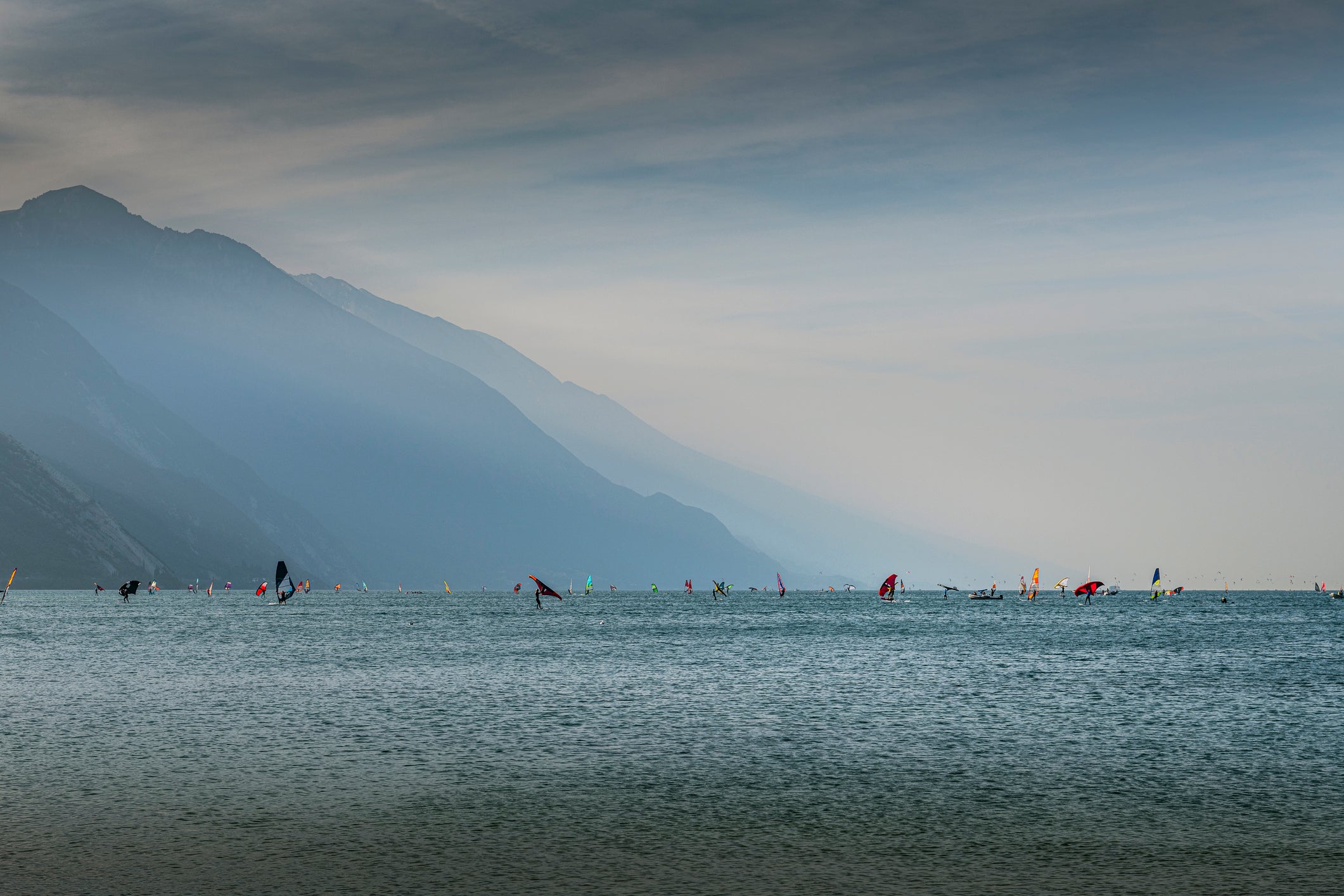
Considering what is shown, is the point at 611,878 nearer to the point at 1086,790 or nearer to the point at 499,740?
the point at 1086,790

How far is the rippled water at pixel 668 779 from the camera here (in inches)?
1142

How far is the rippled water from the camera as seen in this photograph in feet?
95.2

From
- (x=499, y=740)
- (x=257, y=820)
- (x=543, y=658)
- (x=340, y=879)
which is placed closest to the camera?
(x=340, y=879)

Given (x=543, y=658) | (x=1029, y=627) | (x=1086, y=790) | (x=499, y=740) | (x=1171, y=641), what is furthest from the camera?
(x=1029, y=627)

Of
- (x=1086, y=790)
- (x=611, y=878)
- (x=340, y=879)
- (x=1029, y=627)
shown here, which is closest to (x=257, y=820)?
(x=340, y=879)

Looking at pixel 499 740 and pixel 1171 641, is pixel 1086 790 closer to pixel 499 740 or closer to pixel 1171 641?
pixel 499 740

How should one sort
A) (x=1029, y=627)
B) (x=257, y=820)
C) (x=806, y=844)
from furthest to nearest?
(x=1029, y=627) < (x=257, y=820) < (x=806, y=844)

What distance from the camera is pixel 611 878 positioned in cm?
2819

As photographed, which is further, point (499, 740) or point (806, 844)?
point (499, 740)

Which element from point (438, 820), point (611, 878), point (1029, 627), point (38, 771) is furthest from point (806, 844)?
point (1029, 627)

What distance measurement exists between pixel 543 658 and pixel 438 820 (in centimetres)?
6771

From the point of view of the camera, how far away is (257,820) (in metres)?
34.2

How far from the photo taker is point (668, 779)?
4153 cm

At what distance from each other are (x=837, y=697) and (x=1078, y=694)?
15484 mm
